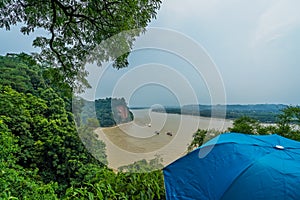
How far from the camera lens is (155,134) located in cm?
304

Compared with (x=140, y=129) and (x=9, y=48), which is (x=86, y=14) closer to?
(x=140, y=129)

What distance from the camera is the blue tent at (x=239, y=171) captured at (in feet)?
5.14

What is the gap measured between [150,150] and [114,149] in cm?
93

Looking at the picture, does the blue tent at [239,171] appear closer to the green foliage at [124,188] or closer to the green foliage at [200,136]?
the green foliage at [124,188]

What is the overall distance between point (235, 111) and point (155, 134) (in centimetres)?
179

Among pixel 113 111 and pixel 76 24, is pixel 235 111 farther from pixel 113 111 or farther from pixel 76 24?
pixel 76 24

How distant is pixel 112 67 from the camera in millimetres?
3281

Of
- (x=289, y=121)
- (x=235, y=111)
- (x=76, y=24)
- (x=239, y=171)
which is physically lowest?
(x=239, y=171)

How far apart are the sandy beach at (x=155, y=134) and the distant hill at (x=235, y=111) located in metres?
0.12

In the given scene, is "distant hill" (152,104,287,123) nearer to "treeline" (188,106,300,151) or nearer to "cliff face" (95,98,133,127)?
"treeline" (188,106,300,151)

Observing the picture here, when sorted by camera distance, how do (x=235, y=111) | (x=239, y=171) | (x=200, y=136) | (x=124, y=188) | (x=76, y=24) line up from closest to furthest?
(x=239, y=171) → (x=124, y=188) → (x=76, y=24) → (x=200, y=136) → (x=235, y=111)

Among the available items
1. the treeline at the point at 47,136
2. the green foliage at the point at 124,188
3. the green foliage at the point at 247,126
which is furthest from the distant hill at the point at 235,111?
the treeline at the point at 47,136

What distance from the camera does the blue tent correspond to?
157cm

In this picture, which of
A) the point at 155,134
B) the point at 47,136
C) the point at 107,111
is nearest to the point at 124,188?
the point at 155,134
